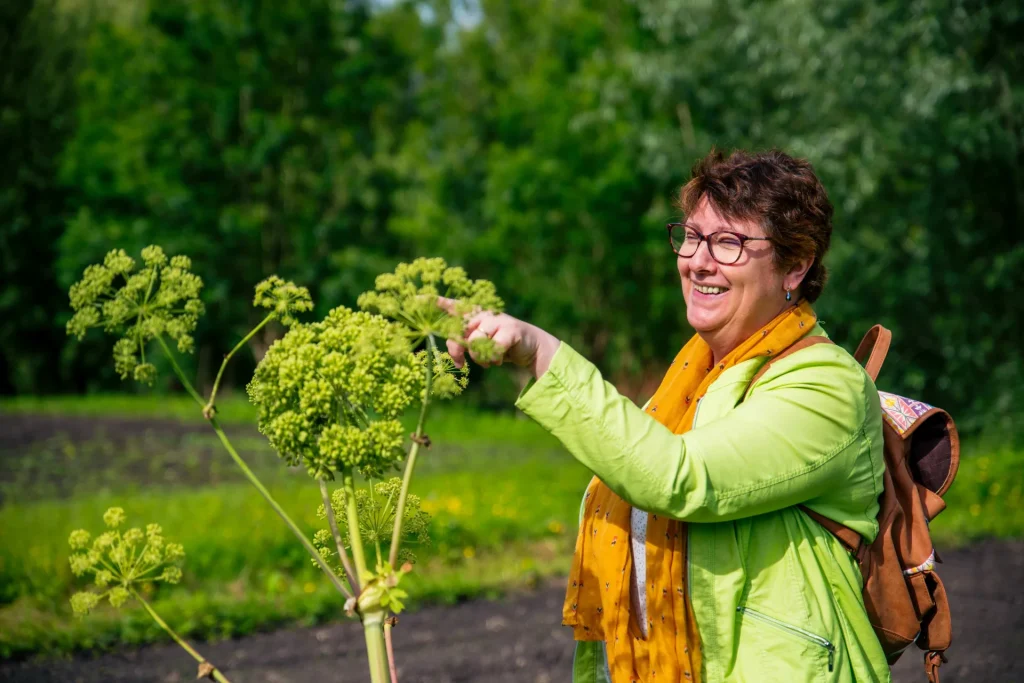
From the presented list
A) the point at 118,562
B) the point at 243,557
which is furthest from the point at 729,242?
the point at 243,557

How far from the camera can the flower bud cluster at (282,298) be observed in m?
1.81

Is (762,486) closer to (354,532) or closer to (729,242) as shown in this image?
(729,242)

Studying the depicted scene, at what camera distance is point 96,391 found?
2877 centimetres

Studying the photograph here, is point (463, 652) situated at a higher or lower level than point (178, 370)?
lower

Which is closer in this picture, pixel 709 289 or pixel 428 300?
pixel 428 300

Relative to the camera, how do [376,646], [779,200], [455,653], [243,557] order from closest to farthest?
[376,646] → [779,200] → [455,653] → [243,557]

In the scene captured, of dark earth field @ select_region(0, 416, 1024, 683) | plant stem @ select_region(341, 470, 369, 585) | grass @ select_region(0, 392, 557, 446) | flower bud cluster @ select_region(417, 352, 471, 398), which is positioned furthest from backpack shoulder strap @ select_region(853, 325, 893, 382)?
grass @ select_region(0, 392, 557, 446)

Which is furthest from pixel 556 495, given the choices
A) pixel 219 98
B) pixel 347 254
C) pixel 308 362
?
pixel 219 98

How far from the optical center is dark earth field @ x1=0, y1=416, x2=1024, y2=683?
18.7 feet

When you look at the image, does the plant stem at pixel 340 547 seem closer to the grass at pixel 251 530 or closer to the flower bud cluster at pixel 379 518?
the flower bud cluster at pixel 379 518

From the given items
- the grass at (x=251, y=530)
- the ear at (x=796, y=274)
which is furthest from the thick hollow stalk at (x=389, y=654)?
the grass at (x=251, y=530)

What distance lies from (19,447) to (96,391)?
13.8 m

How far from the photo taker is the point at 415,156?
94.7 feet

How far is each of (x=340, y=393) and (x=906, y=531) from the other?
4.68ft
